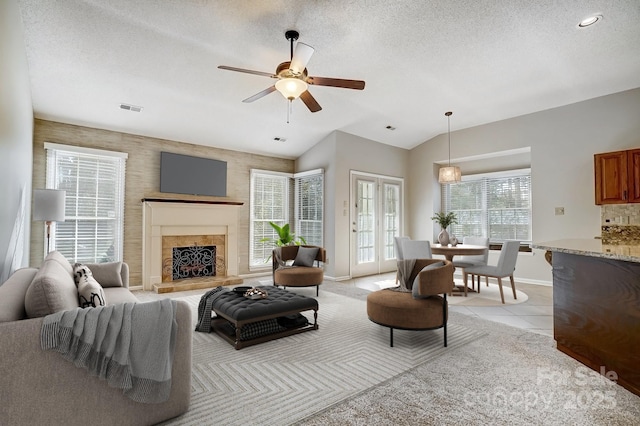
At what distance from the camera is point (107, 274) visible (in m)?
3.52

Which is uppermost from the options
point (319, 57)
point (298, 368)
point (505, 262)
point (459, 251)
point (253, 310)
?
point (319, 57)

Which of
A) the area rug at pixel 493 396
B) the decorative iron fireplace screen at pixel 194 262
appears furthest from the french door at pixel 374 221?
the area rug at pixel 493 396

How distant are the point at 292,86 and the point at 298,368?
246 centimetres

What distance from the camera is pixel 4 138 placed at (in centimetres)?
226

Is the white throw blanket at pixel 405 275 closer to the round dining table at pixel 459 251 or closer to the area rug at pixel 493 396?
the area rug at pixel 493 396

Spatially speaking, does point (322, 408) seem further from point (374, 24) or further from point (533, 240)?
point (533, 240)

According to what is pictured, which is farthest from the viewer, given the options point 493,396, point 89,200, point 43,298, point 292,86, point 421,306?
point 89,200

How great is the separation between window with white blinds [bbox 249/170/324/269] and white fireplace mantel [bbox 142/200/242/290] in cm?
56

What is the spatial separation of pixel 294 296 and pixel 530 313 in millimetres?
3006

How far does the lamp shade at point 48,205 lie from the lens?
3387 millimetres

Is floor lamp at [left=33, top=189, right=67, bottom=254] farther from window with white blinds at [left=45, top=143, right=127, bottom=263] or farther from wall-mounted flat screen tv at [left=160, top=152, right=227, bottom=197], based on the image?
wall-mounted flat screen tv at [left=160, top=152, right=227, bottom=197]

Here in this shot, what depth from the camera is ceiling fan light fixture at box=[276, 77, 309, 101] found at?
293 centimetres

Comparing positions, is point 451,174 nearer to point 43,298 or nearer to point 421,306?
point 421,306

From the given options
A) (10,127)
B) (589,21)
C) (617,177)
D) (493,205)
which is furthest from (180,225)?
(617,177)
